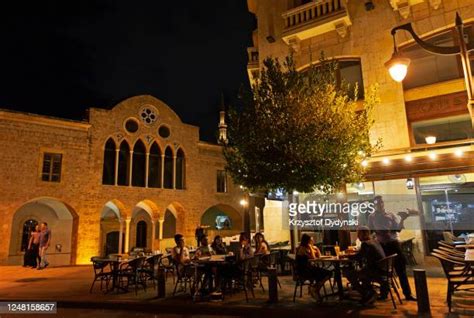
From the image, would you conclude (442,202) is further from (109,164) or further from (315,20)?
(109,164)

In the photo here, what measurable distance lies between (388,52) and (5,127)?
16924 mm

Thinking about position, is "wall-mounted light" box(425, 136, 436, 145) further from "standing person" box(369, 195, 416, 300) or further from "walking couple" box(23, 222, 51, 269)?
"walking couple" box(23, 222, 51, 269)

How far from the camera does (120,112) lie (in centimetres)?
2008

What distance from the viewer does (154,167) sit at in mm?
21609

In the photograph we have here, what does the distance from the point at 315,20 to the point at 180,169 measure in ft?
45.1

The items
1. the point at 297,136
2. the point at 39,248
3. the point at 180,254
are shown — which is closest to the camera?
the point at 297,136

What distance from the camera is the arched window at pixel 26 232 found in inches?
703

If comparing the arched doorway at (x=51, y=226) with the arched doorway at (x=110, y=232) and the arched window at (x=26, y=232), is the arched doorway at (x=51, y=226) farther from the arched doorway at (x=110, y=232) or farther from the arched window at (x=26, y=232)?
the arched doorway at (x=110, y=232)

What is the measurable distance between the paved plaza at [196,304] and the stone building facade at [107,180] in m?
8.12

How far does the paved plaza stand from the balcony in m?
8.34

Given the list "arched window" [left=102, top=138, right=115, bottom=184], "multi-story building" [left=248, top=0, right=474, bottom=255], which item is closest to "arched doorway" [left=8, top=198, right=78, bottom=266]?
"arched window" [left=102, top=138, right=115, bottom=184]

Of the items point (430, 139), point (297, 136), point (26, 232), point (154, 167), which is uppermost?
point (154, 167)

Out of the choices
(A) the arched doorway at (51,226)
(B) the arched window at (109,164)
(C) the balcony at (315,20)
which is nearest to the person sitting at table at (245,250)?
(C) the balcony at (315,20)

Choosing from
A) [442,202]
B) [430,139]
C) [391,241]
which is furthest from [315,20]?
[391,241]
